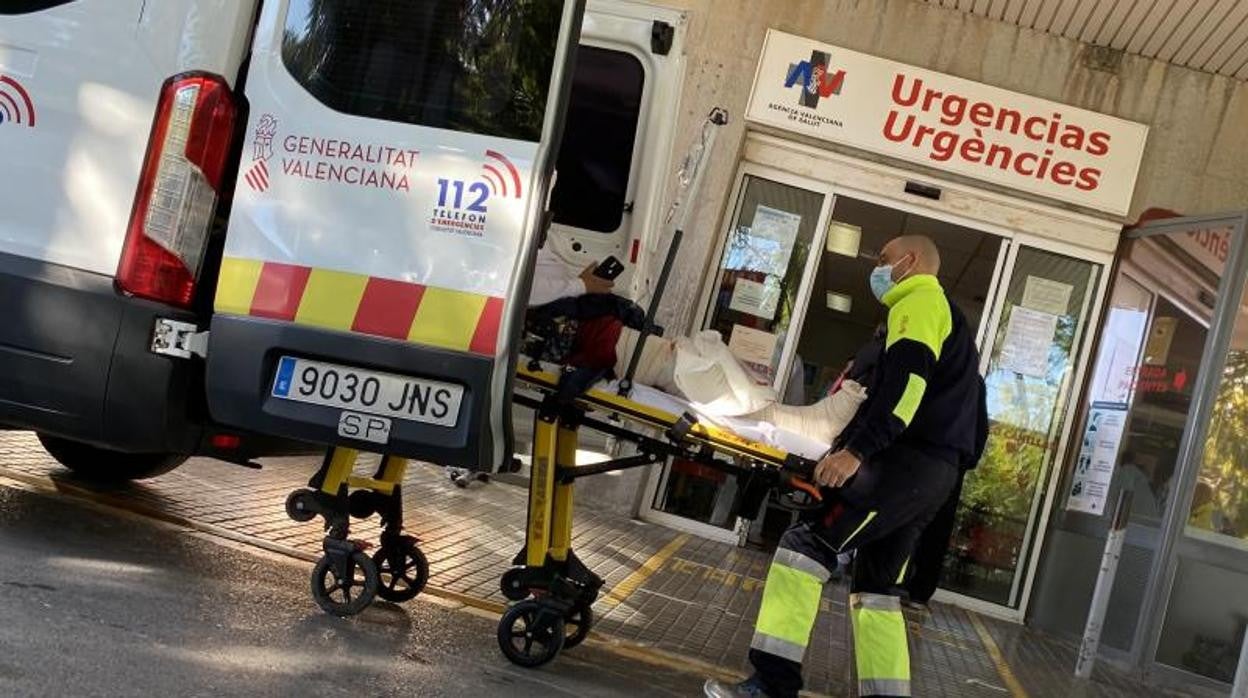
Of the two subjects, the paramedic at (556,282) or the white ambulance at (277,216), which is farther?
the paramedic at (556,282)

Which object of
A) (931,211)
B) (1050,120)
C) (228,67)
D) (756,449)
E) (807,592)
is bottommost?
(807,592)

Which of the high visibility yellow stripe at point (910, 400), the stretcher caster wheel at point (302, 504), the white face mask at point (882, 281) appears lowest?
the stretcher caster wheel at point (302, 504)

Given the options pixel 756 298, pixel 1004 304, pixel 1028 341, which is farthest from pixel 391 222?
pixel 1028 341

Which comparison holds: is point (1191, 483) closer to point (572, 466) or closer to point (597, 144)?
point (597, 144)

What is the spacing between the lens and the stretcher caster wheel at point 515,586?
4668 mm

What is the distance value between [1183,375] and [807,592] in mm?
4895

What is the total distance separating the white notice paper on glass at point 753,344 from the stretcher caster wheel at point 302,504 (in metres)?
5.45

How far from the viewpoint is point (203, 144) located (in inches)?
167

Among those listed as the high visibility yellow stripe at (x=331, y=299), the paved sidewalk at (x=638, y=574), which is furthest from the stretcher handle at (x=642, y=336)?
the paved sidewalk at (x=638, y=574)

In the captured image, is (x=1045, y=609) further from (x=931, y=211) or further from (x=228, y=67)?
(x=228, y=67)

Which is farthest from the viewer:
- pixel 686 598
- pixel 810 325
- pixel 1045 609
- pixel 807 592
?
pixel 810 325

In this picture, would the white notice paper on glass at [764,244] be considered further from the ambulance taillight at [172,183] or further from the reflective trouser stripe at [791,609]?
the ambulance taillight at [172,183]

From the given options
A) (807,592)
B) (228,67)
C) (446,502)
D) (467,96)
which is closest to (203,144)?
(228,67)

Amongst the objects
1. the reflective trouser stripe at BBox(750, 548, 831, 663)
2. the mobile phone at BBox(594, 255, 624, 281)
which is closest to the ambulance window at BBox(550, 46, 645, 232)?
the mobile phone at BBox(594, 255, 624, 281)
